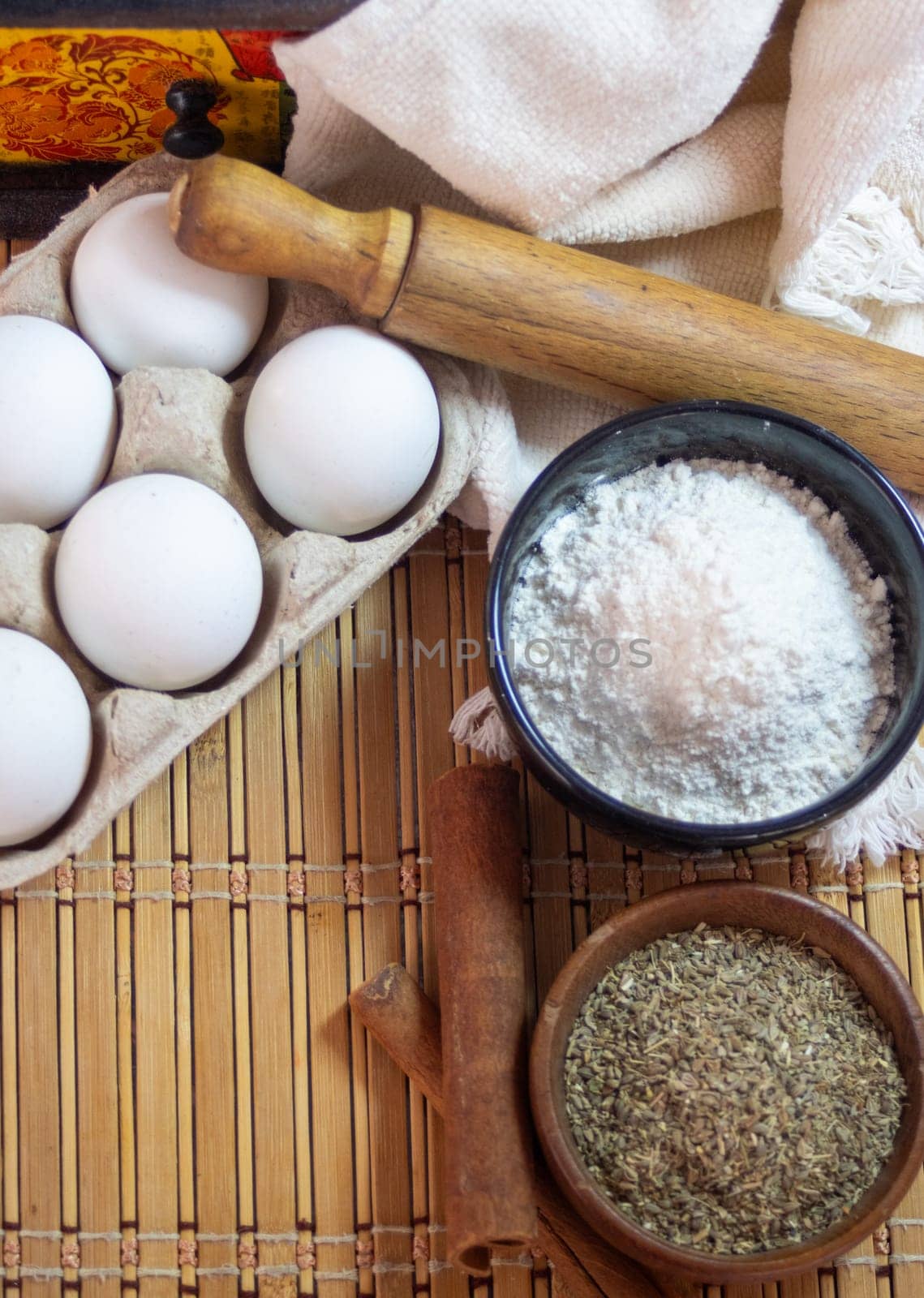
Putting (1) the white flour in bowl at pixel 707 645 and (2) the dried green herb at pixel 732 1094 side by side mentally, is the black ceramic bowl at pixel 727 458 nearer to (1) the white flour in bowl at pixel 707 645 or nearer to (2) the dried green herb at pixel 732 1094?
(1) the white flour in bowl at pixel 707 645

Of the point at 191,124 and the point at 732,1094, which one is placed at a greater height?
the point at 191,124

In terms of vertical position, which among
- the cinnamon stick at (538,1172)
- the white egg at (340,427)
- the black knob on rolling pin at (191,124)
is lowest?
the cinnamon stick at (538,1172)

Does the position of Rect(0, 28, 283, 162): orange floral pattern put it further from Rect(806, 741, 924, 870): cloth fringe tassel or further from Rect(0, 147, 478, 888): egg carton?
Rect(806, 741, 924, 870): cloth fringe tassel

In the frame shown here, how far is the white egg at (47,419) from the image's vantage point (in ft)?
2.60

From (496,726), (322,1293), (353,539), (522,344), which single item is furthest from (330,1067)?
(522,344)

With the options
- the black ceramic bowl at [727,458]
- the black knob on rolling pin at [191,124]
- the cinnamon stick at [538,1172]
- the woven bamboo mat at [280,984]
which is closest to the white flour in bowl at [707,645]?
the black ceramic bowl at [727,458]

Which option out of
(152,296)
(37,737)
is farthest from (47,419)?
(37,737)

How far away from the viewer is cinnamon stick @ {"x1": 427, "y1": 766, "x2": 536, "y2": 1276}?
0.78 metres

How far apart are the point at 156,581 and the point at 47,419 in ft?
0.45

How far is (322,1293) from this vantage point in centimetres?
90

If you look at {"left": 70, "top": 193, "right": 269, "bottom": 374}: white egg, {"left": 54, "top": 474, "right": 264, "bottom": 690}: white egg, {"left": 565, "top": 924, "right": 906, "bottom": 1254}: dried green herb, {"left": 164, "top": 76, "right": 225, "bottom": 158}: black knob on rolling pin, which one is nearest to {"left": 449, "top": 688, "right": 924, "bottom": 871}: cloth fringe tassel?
{"left": 565, "top": 924, "right": 906, "bottom": 1254}: dried green herb

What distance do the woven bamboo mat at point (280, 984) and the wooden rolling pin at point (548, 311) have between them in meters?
0.23

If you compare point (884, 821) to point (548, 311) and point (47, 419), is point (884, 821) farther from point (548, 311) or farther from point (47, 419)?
point (47, 419)

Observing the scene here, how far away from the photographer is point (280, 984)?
3.05 ft
